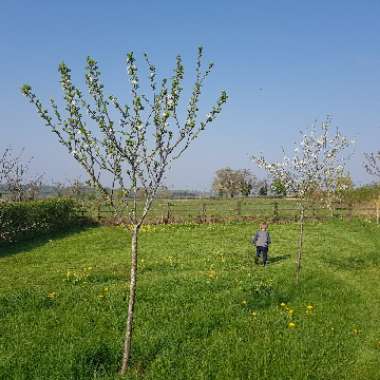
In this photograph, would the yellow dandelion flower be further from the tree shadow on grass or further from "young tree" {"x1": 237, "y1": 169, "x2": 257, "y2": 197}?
"young tree" {"x1": 237, "y1": 169, "x2": 257, "y2": 197}

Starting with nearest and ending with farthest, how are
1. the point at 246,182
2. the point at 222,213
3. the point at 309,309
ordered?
the point at 309,309, the point at 222,213, the point at 246,182

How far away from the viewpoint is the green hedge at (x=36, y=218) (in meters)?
19.4

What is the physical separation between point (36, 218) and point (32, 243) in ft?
6.71

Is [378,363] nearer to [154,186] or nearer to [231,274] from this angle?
[154,186]

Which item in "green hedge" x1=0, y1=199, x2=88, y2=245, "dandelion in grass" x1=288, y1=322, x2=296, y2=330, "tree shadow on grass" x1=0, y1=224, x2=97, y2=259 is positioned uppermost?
"green hedge" x1=0, y1=199, x2=88, y2=245

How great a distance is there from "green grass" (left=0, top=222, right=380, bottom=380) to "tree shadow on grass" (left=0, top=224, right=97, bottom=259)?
268 centimetres

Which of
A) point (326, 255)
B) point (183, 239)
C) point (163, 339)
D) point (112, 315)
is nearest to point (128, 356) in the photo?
point (163, 339)

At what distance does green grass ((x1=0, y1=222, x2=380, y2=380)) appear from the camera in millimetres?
6246

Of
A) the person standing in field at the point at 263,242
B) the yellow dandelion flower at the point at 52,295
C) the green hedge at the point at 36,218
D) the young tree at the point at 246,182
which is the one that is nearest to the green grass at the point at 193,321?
the yellow dandelion flower at the point at 52,295

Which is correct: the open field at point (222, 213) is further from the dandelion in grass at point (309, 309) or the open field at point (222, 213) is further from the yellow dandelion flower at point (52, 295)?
the dandelion in grass at point (309, 309)

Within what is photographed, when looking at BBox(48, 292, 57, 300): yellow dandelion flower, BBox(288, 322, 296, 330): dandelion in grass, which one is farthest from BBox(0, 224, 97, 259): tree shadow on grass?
BBox(288, 322, 296, 330): dandelion in grass

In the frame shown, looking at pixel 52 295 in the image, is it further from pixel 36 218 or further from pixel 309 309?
pixel 36 218

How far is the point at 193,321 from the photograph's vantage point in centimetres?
780

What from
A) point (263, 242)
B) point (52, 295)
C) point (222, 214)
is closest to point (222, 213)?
point (222, 214)
